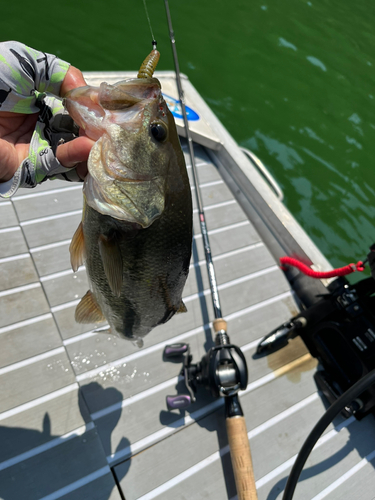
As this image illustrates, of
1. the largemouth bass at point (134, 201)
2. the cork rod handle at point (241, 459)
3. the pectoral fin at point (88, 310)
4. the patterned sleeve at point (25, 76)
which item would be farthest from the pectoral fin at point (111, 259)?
the cork rod handle at point (241, 459)

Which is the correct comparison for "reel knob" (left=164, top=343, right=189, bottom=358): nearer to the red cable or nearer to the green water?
the red cable

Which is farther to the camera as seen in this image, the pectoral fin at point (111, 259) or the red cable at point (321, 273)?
the red cable at point (321, 273)

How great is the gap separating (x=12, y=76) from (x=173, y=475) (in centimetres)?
Result: 264

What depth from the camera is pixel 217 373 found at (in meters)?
2.46

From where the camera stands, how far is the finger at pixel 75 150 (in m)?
1.43

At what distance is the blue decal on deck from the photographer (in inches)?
169

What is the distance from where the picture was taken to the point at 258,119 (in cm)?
714

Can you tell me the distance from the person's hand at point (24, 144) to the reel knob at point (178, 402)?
5.72ft

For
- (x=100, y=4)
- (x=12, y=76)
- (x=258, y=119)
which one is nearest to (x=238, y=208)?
(x=12, y=76)

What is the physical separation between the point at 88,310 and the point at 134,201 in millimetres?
818

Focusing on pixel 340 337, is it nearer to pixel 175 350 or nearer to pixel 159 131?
pixel 175 350

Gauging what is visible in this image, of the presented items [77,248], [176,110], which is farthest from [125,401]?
[176,110]

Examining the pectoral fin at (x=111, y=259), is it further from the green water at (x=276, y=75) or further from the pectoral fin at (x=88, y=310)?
the green water at (x=276, y=75)

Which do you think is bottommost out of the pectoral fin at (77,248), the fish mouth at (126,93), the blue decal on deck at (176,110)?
the blue decal on deck at (176,110)
